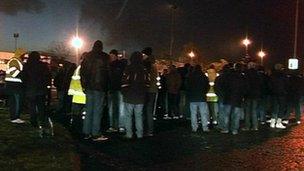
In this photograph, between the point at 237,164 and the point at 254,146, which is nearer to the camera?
the point at 237,164

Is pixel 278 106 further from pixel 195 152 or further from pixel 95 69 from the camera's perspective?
pixel 95 69

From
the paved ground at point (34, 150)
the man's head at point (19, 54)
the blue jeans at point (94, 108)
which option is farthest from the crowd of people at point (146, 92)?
the paved ground at point (34, 150)

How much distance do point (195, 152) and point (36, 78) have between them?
12.7 feet

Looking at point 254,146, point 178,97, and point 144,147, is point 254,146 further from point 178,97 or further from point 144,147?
point 178,97

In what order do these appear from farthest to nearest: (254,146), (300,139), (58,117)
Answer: (58,117) → (300,139) → (254,146)

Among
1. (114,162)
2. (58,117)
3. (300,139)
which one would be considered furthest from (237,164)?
(58,117)

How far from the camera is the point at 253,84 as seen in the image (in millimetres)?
15945

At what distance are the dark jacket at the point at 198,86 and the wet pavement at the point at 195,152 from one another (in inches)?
38.2

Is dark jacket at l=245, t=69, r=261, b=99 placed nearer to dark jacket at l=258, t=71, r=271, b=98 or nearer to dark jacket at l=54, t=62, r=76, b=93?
dark jacket at l=258, t=71, r=271, b=98

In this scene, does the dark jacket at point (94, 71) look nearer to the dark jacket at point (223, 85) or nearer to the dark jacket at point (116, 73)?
the dark jacket at point (116, 73)

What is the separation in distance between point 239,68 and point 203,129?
196 centimetres

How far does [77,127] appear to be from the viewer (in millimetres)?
14641

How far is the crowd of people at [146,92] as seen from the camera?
39.9ft

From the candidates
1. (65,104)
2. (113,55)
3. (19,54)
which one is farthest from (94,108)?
(65,104)
